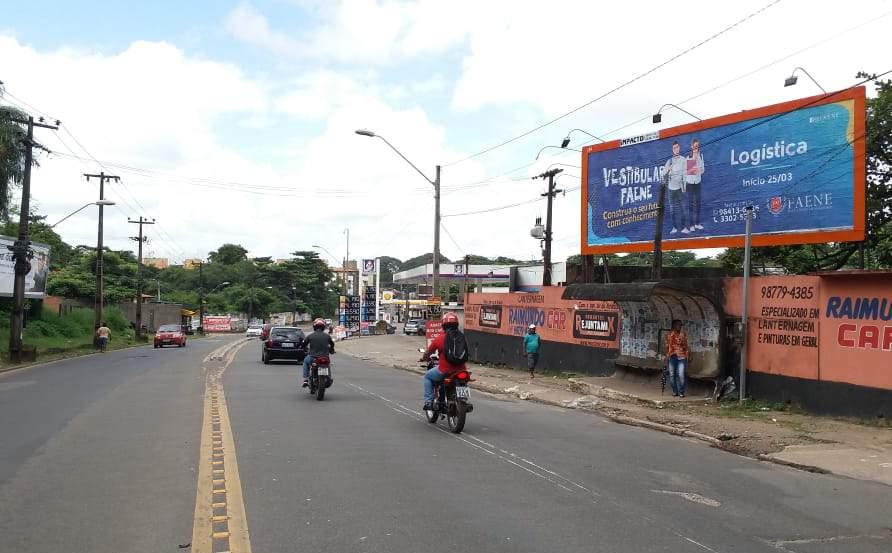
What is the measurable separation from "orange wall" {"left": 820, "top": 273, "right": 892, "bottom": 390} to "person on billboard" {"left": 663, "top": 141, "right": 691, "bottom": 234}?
7552 mm

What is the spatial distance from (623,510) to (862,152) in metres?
13.3

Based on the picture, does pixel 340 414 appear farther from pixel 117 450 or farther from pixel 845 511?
pixel 845 511

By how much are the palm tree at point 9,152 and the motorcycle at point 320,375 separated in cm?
2149

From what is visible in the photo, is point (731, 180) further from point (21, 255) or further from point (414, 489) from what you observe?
point (21, 255)

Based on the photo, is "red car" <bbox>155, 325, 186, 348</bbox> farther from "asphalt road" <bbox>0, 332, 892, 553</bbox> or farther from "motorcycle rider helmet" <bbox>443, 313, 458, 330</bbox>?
"motorcycle rider helmet" <bbox>443, 313, 458, 330</bbox>

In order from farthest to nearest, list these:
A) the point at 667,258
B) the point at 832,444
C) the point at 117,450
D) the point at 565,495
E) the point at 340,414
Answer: the point at 667,258
the point at 340,414
the point at 832,444
the point at 117,450
the point at 565,495

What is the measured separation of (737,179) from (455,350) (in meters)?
11.3

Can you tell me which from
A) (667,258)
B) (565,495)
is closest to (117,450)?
(565,495)

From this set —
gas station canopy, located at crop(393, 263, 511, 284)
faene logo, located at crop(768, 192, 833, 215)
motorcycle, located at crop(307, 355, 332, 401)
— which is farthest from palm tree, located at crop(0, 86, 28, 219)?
gas station canopy, located at crop(393, 263, 511, 284)

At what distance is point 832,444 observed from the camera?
10.3 meters

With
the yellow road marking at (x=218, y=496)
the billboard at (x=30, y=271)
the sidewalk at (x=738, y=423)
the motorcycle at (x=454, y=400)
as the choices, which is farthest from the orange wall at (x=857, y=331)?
the billboard at (x=30, y=271)

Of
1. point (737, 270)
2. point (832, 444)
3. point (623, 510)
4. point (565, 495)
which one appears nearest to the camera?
point (623, 510)

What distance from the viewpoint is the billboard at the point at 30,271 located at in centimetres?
4106

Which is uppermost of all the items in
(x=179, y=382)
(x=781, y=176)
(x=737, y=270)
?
(x=781, y=176)
